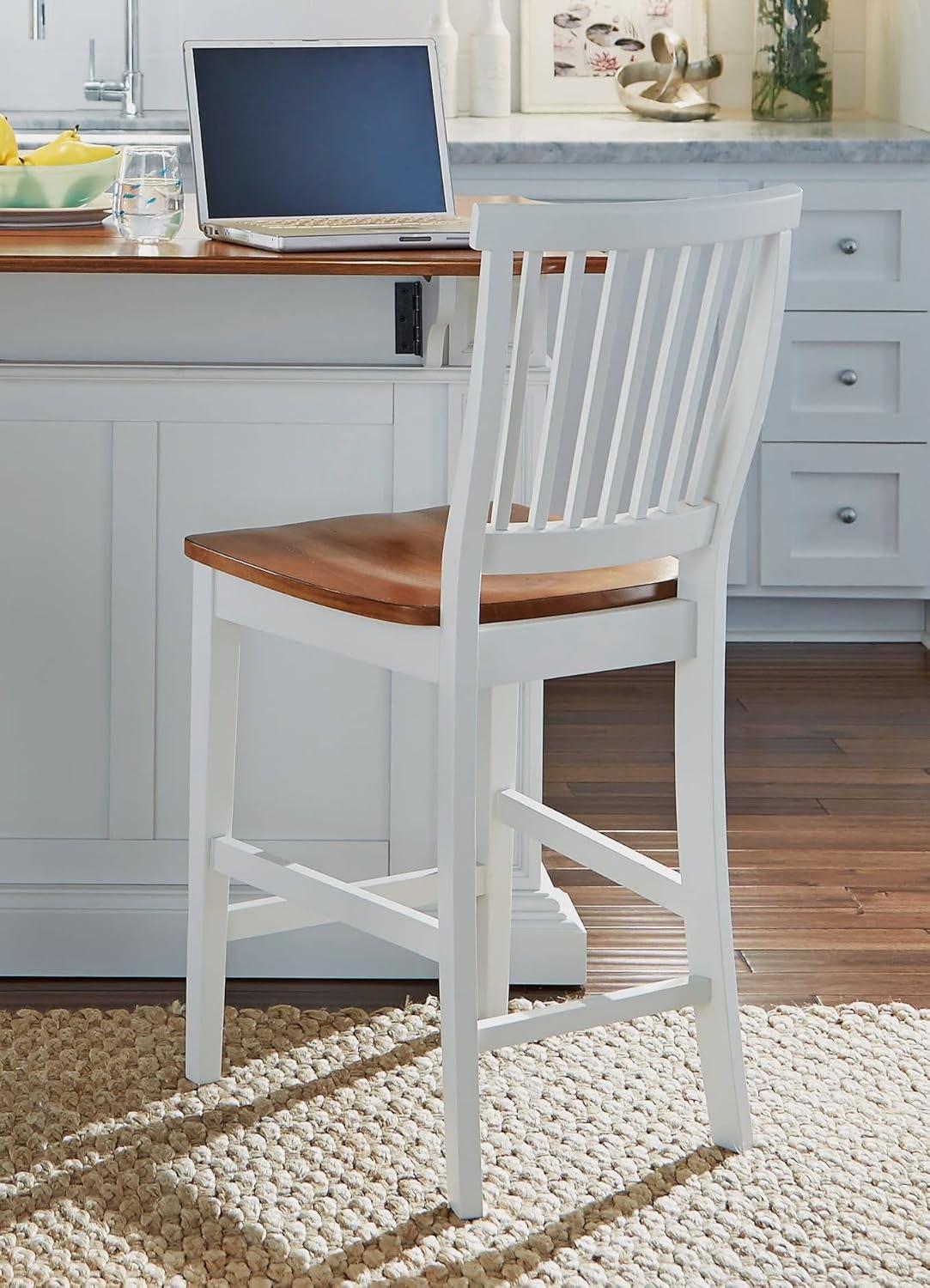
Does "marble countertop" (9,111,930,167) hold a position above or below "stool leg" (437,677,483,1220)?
above

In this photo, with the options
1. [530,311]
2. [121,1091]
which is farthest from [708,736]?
[121,1091]

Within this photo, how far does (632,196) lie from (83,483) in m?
1.68

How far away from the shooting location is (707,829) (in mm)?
1590

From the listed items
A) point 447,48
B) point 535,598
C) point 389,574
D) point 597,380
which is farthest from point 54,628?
point 447,48

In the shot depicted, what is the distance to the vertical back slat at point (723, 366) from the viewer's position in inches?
58.0

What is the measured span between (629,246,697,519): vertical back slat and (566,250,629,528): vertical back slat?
45mm

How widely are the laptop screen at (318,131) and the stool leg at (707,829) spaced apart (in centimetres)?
76

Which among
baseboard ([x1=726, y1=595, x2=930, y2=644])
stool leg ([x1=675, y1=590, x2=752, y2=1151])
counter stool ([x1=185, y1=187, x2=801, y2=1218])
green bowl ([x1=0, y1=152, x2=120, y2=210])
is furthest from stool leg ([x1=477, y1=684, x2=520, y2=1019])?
baseboard ([x1=726, y1=595, x2=930, y2=644])

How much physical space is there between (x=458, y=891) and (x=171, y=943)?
0.75 meters

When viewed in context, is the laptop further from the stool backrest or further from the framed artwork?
the framed artwork

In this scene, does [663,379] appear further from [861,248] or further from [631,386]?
[861,248]

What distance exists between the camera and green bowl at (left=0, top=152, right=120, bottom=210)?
2.05 meters

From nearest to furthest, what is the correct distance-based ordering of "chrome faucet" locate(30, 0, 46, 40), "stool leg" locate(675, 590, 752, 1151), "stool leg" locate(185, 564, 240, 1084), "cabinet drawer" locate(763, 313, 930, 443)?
"stool leg" locate(675, 590, 752, 1151) → "stool leg" locate(185, 564, 240, 1084) → "cabinet drawer" locate(763, 313, 930, 443) → "chrome faucet" locate(30, 0, 46, 40)

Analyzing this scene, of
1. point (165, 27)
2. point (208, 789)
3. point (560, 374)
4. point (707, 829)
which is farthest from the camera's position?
point (165, 27)
